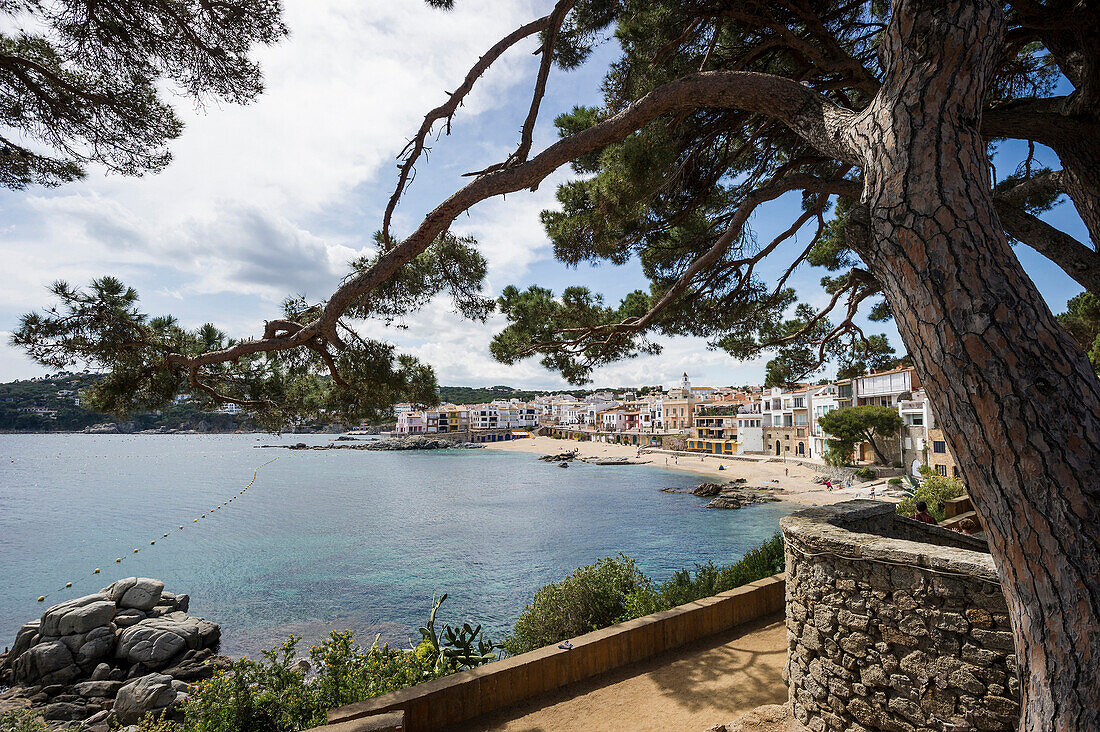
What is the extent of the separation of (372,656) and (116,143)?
17.2 feet

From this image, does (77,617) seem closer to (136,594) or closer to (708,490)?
(136,594)

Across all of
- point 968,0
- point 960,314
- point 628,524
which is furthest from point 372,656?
point 628,524

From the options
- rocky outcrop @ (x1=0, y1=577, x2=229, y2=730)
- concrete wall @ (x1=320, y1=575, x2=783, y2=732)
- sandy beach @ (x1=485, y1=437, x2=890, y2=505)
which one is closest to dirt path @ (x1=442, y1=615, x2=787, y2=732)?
concrete wall @ (x1=320, y1=575, x2=783, y2=732)

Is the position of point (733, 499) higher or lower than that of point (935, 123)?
lower

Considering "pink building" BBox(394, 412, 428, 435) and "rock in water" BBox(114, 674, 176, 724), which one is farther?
"pink building" BBox(394, 412, 428, 435)

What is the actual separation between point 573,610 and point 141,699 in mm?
8833

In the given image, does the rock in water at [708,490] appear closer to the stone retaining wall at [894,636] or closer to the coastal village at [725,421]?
the coastal village at [725,421]

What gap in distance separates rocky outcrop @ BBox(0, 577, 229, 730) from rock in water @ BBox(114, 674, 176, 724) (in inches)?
0.6

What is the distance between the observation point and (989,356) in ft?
4.77

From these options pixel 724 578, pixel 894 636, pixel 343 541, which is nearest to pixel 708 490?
pixel 343 541

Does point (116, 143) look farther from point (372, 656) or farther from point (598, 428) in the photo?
point (598, 428)

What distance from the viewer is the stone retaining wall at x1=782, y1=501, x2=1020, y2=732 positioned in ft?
8.37

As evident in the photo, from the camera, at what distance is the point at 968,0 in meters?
1.69

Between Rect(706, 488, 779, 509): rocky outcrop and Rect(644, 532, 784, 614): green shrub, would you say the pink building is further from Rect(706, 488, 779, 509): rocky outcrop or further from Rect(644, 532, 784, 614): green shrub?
Rect(644, 532, 784, 614): green shrub
